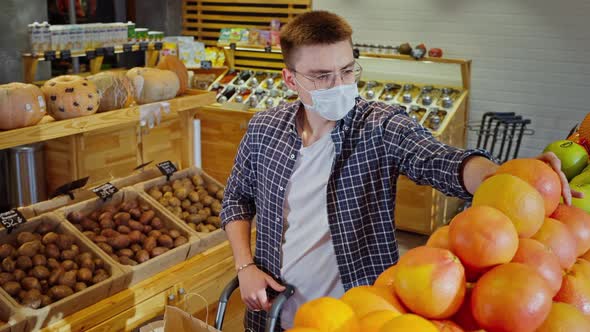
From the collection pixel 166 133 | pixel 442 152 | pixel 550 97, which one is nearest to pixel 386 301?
pixel 442 152

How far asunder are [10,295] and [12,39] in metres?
4.20

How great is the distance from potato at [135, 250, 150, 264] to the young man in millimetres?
1133

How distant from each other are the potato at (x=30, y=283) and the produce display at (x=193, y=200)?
0.94 m

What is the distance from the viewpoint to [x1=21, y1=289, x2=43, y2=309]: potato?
2777 millimetres

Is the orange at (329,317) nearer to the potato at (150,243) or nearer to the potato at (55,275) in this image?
the potato at (55,275)

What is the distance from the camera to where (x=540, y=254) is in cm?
106

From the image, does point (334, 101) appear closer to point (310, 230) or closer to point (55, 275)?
point (310, 230)

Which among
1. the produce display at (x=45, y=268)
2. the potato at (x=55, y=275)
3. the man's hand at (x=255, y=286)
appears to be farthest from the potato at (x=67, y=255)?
the man's hand at (x=255, y=286)

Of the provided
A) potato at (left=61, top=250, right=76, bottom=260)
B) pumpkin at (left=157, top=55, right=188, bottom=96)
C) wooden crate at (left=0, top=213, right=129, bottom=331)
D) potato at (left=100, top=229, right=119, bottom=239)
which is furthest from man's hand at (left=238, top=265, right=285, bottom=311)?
pumpkin at (left=157, top=55, right=188, bottom=96)

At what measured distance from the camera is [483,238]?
1025 millimetres

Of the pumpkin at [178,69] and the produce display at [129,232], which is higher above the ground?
the pumpkin at [178,69]

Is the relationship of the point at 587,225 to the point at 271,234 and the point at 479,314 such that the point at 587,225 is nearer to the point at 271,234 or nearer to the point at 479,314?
the point at 479,314

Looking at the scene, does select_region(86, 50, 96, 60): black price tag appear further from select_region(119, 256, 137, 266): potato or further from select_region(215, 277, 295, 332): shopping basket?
select_region(215, 277, 295, 332): shopping basket

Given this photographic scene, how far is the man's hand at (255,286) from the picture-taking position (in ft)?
6.61
